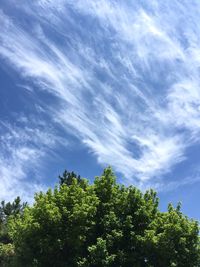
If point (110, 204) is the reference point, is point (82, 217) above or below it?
below

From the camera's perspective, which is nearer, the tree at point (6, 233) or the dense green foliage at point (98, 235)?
the dense green foliage at point (98, 235)

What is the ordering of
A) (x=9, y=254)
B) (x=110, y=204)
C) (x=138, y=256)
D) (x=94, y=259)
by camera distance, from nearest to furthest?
(x=94, y=259) < (x=138, y=256) < (x=110, y=204) < (x=9, y=254)

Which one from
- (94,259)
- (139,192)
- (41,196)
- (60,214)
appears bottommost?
(94,259)

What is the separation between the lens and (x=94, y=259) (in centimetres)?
2400

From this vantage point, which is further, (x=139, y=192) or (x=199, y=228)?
(x=139, y=192)

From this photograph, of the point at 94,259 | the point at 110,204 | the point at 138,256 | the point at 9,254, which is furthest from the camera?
the point at 9,254

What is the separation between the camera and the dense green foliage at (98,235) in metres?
24.4

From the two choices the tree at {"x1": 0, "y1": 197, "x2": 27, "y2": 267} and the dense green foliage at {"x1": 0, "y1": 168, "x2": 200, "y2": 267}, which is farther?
the tree at {"x1": 0, "y1": 197, "x2": 27, "y2": 267}

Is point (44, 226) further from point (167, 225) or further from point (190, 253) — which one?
point (190, 253)

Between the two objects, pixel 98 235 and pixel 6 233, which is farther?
pixel 6 233

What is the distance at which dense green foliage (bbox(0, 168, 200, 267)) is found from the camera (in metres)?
24.4

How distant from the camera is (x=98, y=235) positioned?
26.1 meters

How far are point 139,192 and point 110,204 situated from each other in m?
2.31

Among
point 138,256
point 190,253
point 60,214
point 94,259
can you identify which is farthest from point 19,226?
point 190,253
